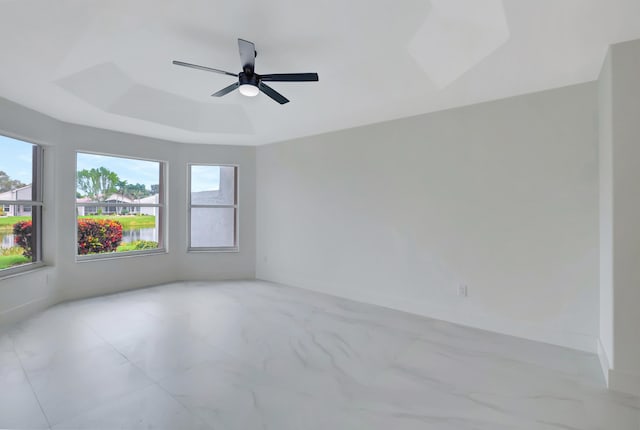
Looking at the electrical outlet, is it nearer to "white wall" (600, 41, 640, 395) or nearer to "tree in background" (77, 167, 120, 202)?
"white wall" (600, 41, 640, 395)

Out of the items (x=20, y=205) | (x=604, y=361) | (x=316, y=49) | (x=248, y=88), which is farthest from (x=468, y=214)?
(x=20, y=205)

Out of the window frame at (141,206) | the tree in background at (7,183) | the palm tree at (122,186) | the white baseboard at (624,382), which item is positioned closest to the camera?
the white baseboard at (624,382)

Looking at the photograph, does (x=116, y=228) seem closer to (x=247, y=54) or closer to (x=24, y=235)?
(x=24, y=235)

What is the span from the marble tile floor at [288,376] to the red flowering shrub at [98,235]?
1.10 m

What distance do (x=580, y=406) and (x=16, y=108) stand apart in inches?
228

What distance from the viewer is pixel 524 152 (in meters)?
3.01

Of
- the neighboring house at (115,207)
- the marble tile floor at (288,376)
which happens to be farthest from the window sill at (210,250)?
the marble tile floor at (288,376)

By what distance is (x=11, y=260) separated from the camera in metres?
3.45

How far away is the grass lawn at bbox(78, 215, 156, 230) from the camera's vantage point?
4656 millimetres

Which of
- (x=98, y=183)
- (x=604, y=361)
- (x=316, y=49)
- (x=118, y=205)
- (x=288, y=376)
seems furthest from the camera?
(x=118, y=205)

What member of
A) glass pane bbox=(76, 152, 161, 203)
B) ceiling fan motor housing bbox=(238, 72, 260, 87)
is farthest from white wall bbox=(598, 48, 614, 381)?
glass pane bbox=(76, 152, 161, 203)

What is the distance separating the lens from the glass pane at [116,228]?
4.35 meters

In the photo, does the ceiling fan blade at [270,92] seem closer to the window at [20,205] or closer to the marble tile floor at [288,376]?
the marble tile floor at [288,376]

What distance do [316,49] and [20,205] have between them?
12.6 ft
